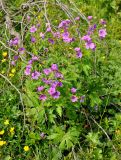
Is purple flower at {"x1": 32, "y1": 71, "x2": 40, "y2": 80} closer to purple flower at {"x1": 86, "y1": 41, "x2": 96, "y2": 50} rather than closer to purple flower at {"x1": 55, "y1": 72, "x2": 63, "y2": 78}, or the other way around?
purple flower at {"x1": 55, "y1": 72, "x2": 63, "y2": 78}

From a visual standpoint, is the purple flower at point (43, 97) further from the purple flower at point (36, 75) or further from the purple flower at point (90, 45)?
the purple flower at point (90, 45)

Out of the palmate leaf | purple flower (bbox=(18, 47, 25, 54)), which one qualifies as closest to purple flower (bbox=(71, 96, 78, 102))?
the palmate leaf

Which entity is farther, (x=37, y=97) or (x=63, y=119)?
(x=63, y=119)

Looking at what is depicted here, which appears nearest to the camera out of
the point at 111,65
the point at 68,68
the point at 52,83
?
the point at 52,83

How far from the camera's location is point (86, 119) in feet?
9.83

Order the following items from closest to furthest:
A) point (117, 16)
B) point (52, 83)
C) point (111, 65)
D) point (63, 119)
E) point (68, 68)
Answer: point (52, 83) < point (68, 68) < point (63, 119) < point (111, 65) < point (117, 16)

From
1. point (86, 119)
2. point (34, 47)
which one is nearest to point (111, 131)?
point (86, 119)

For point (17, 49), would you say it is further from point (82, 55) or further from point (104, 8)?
point (104, 8)

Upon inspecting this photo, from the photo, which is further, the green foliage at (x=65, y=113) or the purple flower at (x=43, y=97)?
the green foliage at (x=65, y=113)

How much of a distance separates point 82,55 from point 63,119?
0.58m

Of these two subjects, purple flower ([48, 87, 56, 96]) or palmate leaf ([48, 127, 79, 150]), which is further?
palmate leaf ([48, 127, 79, 150])

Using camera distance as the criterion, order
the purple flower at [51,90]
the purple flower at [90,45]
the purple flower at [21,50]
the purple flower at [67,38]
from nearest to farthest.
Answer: the purple flower at [51,90], the purple flower at [90,45], the purple flower at [67,38], the purple flower at [21,50]

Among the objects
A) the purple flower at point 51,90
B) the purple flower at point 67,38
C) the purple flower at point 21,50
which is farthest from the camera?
the purple flower at point 21,50

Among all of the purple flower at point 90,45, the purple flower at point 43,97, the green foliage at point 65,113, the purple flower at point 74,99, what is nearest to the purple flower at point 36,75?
the green foliage at point 65,113
